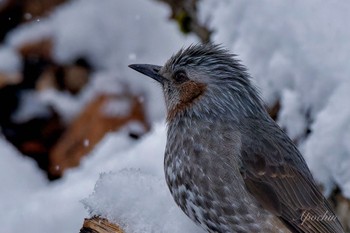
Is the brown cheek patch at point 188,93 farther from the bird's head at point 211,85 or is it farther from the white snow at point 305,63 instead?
the white snow at point 305,63

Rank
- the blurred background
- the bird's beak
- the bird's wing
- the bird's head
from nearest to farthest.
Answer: the bird's wing < the bird's head < the bird's beak < the blurred background

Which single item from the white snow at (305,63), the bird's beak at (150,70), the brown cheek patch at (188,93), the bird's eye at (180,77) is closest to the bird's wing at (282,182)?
the brown cheek patch at (188,93)

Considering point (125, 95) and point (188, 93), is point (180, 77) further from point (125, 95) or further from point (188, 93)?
point (125, 95)

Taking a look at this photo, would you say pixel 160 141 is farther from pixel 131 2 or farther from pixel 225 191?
pixel 131 2

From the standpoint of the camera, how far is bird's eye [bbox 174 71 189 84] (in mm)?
5605

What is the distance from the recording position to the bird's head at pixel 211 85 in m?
5.52

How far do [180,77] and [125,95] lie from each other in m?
2.62

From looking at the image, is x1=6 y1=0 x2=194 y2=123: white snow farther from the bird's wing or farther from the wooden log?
the wooden log

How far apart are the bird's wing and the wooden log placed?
2.35 feet

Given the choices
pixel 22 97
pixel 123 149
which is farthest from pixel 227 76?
pixel 22 97

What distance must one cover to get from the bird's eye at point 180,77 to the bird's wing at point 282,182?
1.48 feet

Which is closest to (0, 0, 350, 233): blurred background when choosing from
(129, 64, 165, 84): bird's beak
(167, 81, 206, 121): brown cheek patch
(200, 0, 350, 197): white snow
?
(200, 0, 350, 197): white snow

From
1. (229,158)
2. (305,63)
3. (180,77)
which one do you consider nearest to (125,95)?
(305,63)

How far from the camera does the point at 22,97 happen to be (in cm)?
838
